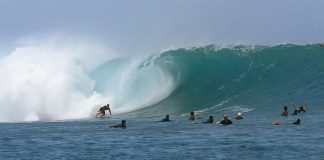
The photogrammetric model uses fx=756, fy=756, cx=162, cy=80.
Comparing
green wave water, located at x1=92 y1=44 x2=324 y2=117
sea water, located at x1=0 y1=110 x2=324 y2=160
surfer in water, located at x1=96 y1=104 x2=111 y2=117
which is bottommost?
sea water, located at x1=0 y1=110 x2=324 y2=160

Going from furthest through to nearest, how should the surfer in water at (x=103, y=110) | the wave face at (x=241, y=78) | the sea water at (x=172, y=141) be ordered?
the surfer in water at (x=103, y=110) → the wave face at (x=241, y=78) → the sea water at (x=172, y=141)

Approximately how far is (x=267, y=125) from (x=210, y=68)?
17850 mm

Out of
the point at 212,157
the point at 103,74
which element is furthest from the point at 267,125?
the point at 103,74

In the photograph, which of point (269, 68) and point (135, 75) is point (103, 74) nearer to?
point (135, 75)

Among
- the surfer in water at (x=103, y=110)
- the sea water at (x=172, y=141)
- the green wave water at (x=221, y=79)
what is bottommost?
the sea water at (x=172, y=141)

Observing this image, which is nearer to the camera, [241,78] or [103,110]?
[103,110]

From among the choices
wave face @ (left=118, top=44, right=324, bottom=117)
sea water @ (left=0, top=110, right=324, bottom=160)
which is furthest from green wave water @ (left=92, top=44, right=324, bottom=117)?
sea water @ (left=0, top=110, right=324, bottom=160)

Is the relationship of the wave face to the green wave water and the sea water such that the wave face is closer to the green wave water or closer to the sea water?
the green wave water

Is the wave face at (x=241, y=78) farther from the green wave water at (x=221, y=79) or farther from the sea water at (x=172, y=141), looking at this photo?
the sea water at (x=172, y=141)

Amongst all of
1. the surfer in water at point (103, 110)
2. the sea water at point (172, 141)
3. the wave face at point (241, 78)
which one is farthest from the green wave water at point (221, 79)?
the sea water at point (172, 141)

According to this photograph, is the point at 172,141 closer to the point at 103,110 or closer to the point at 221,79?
the point at 103,110

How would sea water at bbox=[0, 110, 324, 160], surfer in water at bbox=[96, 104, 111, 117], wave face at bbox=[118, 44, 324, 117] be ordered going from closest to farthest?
sea water at bbox=[0, 110, 324, 160] → wave face at bbox=[118, 44, 324, 117] → surfer in water at bbox=[96, 104, 111, 117]

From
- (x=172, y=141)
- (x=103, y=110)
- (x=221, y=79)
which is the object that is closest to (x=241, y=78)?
(x=221, y=79)

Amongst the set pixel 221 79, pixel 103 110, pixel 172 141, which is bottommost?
pixel 172 141
